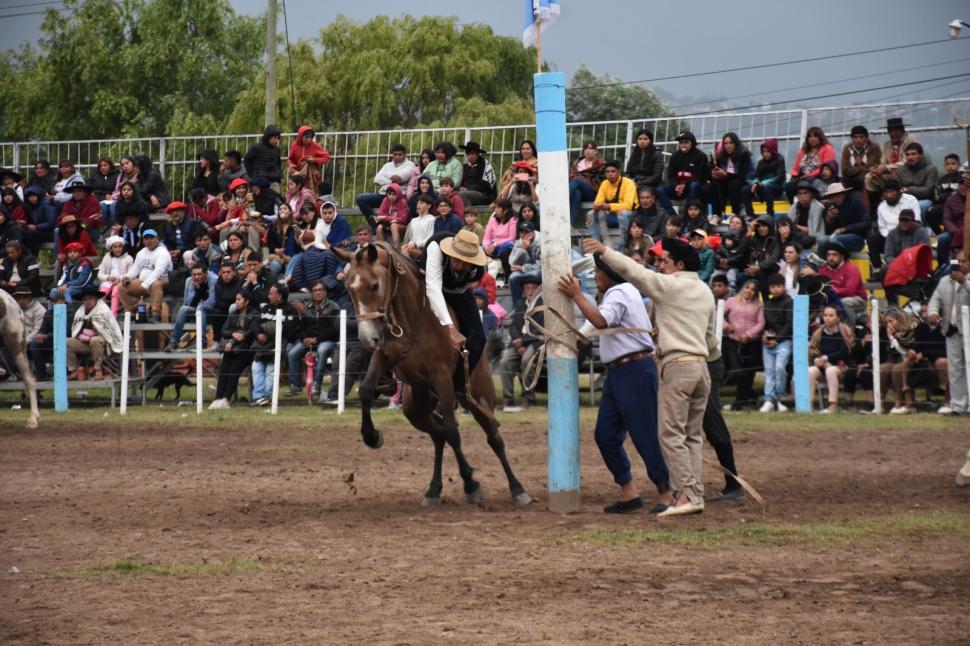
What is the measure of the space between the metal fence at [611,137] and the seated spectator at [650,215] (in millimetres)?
3532

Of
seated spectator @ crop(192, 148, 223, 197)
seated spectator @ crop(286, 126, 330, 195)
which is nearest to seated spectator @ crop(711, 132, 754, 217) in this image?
seated spectator @ crop(286, 126, 330, 195)

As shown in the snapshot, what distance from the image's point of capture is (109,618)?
701 cm

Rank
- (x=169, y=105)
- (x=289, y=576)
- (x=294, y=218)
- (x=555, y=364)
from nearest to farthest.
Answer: (x=289, y=576), (x=555, y=364), (x=294, y=218), (x=169, y=105)

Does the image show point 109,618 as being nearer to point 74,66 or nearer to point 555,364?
point 555,364

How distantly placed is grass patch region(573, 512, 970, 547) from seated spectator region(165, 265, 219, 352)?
490 inches

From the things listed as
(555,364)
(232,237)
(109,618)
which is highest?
(232,237)

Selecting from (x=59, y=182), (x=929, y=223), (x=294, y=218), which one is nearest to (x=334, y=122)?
(x=59, y=182)

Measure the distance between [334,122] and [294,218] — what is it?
2634 cm

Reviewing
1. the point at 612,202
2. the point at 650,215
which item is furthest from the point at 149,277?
the point at 650,215

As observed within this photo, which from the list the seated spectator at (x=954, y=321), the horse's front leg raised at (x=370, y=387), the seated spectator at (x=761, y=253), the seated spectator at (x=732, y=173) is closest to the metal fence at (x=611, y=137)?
the seated spectator at (x=732, y=173)

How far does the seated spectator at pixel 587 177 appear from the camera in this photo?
22.3 metres

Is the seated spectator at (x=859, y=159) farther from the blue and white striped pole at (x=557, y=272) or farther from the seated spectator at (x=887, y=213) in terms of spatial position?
the blue and white striped pole at (x=557, y=272)

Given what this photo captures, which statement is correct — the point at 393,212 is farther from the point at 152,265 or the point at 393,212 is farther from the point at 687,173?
the point at 687,173

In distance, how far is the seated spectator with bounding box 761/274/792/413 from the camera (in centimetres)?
1823
